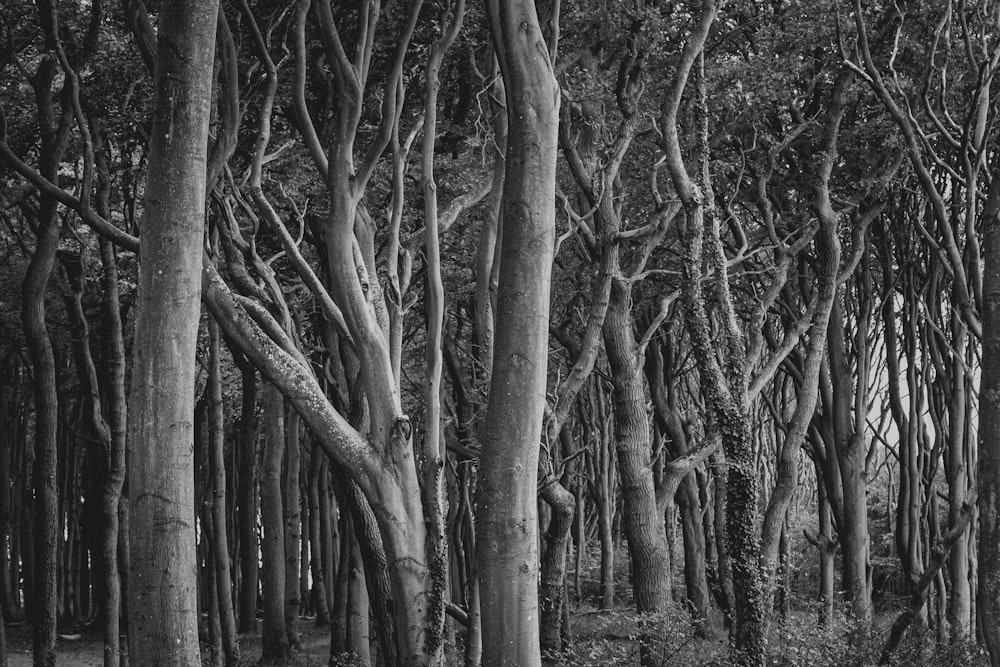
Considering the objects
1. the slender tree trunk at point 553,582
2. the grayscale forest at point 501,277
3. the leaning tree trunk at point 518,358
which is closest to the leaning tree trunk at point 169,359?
the grayscale forest at point 501,277

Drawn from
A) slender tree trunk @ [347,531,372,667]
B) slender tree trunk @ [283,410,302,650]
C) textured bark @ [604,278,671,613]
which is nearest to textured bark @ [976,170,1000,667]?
textured bark @ [604,278,671,613]

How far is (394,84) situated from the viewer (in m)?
10.8

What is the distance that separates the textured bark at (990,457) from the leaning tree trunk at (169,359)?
4.72 metres

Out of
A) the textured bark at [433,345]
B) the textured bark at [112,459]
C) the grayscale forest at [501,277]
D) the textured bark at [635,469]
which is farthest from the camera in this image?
the textured bark at [635,469]

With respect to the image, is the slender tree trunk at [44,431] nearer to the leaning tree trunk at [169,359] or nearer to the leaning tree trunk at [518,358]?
the leaning tree trunk at [169,359]

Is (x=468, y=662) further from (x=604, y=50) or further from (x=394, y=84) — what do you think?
(x=604, y=50)

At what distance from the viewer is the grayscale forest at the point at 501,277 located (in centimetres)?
667

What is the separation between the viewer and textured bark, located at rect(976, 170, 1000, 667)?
5949 millimetres

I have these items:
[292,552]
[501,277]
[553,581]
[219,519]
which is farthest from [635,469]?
[292,552]

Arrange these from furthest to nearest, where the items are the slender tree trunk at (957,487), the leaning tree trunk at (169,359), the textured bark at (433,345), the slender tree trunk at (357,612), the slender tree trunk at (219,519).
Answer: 1. the slender tree trunk at (219,519)
2. the slender tree trunk at (357,612)
3. the slender tree trunk at (957,487)
4. the textured bark at (433,345)
5. the leaning tree trunk at (169,359)

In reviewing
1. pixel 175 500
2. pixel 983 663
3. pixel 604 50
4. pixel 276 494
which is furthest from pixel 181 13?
pixel 276 494

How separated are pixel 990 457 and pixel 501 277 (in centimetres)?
334

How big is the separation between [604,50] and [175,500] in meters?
10.6

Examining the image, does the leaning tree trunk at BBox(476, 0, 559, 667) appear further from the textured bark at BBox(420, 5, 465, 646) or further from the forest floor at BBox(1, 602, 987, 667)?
the forest floor at BBox(1, 602, 987, 667)
